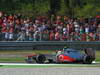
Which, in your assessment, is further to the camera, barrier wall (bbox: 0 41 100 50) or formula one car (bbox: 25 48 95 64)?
barrier wall (bbox: 0 41 100 50)

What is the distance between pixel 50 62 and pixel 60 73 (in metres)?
4.82

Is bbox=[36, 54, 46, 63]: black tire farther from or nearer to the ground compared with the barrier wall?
nearer to the ground

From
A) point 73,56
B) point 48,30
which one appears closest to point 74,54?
point 73,56

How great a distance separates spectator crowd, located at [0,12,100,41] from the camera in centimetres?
2223

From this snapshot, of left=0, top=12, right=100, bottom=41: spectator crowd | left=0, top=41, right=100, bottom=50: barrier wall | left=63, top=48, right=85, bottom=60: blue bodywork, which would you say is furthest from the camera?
left=0, top=12, right=100, bottom=41: spectator crowd

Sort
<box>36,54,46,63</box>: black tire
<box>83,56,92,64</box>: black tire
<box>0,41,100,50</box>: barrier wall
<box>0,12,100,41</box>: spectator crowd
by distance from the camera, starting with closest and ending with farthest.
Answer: <box>83,56,92,64</box>: black tire → <box>36,54,46,63</box>: black tire → <box>0,41,100,50</box>: barrier wall → <box>0,12,100,41</box>: spectator crowd

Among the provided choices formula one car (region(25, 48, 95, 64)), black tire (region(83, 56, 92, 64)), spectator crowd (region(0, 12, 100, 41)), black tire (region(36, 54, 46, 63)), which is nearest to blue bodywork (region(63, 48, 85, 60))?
formula one car (region(25, 48, 95, 64))

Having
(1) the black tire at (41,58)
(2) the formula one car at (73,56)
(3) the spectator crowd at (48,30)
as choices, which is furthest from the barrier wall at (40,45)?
(2) the formula one car at (73,56)

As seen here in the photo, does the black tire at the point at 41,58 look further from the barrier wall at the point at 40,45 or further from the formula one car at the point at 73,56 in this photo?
the barrier wall at the point at 40,45

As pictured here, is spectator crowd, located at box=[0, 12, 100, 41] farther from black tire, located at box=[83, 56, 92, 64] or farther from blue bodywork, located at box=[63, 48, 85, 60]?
blue bodywork, located at box=[63, 48, 85, 60]

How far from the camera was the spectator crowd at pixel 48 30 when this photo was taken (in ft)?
72.9

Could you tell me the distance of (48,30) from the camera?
75.4 feet

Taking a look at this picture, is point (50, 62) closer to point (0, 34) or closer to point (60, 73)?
point (60, 73)

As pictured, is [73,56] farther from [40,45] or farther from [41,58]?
[40,45]
